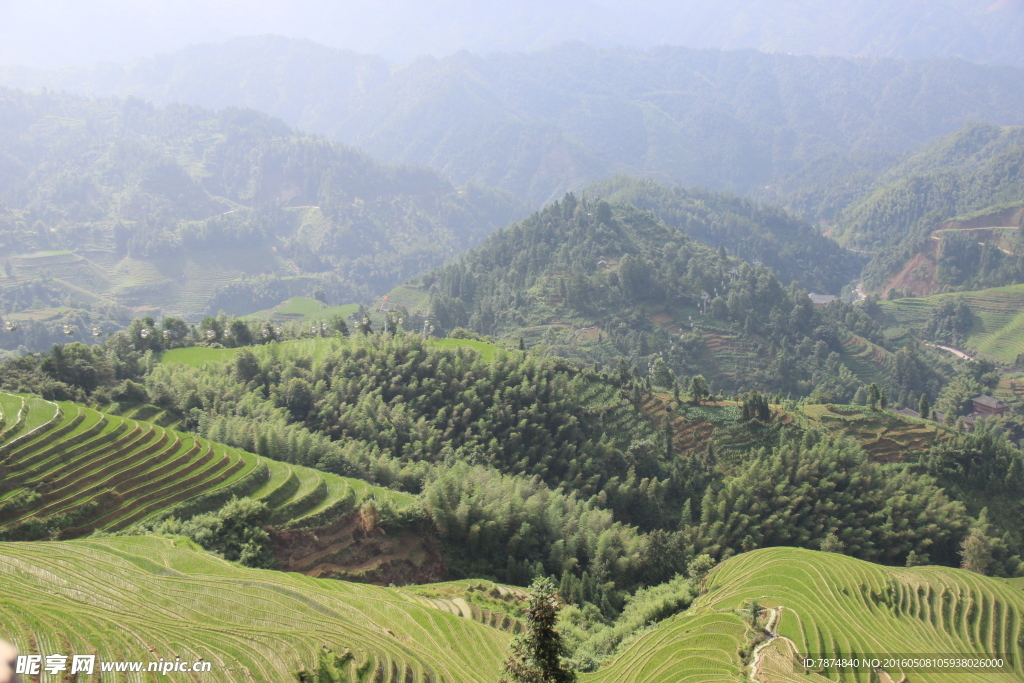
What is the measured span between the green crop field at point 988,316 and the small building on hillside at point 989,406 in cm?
2870

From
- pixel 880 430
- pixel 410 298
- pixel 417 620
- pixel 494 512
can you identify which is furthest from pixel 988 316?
pixel 417 620

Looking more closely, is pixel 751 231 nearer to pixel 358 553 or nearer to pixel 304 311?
pixel 304 311

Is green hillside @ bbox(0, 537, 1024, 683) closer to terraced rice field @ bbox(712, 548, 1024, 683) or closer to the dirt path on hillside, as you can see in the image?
terraced rice field @ bbox(712, 548, 1024, 683)

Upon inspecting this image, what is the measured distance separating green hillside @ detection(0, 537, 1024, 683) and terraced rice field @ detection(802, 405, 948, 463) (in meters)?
17.8

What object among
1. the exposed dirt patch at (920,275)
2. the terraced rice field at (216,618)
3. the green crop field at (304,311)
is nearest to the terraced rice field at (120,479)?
the terraced rice field at (216,618)

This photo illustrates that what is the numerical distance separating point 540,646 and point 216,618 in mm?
10657

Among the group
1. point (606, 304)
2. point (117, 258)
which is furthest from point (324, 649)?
point (117, 258)

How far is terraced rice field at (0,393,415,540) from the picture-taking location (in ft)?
82.6

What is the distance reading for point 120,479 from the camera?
27703 millimetres

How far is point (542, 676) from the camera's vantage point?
1323cm

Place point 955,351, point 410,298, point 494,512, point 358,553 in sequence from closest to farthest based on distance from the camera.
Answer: point 358,553 < point 494,512 < point 955,351 < point 410,298

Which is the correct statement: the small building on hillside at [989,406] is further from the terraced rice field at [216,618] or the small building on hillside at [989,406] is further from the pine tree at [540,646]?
the pine tree at [540,646]

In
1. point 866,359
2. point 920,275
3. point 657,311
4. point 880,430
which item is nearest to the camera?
point 880,430

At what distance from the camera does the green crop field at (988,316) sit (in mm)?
110000
